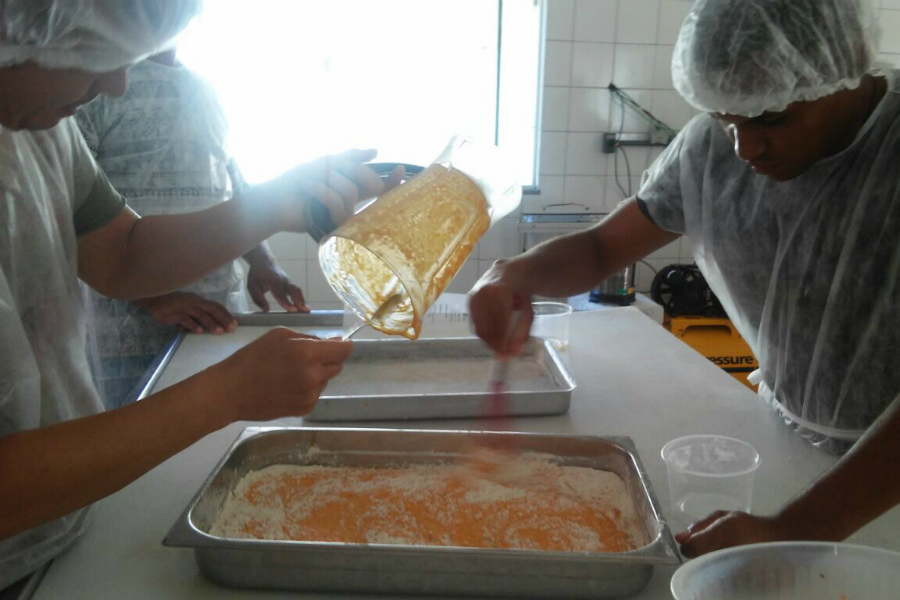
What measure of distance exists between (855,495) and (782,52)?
0.67 meters

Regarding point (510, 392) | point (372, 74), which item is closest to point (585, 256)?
point (510, 392)

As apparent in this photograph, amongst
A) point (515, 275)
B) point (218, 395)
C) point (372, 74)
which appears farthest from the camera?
point (372, 74)

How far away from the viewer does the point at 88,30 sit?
0.75m

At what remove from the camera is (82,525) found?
37.6 inches

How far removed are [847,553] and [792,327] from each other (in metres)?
0.69

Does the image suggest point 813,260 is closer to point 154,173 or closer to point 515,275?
point 515,275

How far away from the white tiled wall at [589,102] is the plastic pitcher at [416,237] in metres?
2.33

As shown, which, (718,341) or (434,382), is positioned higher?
(434,382)

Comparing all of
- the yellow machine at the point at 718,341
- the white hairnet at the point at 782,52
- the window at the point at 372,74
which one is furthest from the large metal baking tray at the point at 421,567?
the window at the point at 372,74

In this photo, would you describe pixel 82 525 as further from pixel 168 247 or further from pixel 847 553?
pixel 847 553

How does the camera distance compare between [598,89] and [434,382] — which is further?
[598,89]

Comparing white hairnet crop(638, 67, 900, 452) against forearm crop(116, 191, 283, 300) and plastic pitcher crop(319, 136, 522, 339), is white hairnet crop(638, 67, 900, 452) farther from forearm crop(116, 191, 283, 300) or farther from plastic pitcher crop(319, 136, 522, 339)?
forearm crop(116, 191, 283, 300)

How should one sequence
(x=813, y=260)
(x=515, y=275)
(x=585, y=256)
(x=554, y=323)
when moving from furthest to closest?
(x=554, y=323), (x=585, y=256), (x=515, y=275), (x=813, y=260)

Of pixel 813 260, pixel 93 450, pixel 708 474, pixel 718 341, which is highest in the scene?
pixel 813 260
